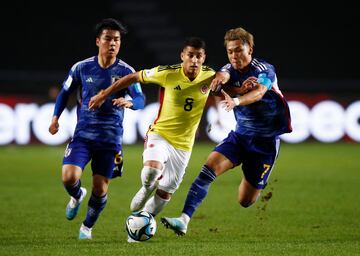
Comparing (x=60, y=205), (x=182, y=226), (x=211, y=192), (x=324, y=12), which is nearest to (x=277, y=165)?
(x=211, y=192)

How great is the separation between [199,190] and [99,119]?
4.19 feet

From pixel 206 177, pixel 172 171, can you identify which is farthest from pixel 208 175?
pixel 172 171

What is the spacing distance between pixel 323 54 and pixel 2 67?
33.8 ft

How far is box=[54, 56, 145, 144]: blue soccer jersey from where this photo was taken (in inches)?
320

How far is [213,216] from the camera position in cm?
1020

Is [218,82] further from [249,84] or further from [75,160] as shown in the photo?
[75,160]

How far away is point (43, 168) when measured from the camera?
16.0 meters

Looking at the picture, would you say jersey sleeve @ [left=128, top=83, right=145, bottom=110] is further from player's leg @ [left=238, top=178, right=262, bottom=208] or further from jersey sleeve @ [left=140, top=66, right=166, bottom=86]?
player's leg @ [left=238, top=178, right=262, bottom=208]

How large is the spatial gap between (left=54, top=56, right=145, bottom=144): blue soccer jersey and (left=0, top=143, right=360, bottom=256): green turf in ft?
3.57

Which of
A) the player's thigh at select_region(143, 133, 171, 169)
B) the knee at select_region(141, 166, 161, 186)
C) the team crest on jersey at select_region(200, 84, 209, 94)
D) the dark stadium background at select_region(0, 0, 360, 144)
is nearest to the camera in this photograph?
the knee at select_region(141, 166, 161, 186)

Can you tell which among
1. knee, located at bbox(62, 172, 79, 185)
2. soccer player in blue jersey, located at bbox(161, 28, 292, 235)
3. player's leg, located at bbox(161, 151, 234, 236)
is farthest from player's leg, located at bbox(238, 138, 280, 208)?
knee, located at bbox(62, 172, 79, 185)

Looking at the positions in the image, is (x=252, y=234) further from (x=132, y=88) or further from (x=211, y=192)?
(x=211, y=192)

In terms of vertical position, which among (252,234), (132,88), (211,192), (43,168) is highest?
(132,88)

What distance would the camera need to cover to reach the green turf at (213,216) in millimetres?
7324
